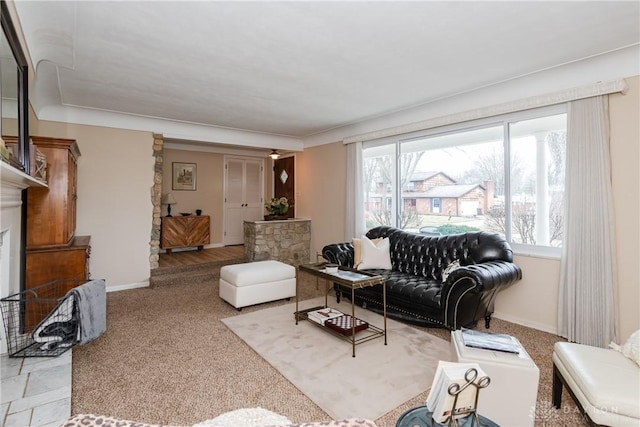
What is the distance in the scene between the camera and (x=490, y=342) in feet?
6.41

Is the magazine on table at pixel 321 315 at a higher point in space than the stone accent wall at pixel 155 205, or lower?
lower

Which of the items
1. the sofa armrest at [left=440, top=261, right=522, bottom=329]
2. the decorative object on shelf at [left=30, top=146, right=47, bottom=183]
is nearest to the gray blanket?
the decorative object on shelf at [left=30, top=146, right=47, bottom=183]

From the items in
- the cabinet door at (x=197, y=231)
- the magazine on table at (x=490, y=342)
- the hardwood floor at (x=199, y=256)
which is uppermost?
the cabinet door at (x=197, y=231)

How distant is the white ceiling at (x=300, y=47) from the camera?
2189mm

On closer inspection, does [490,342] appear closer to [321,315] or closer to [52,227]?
[321,315]

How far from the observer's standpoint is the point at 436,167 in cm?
449

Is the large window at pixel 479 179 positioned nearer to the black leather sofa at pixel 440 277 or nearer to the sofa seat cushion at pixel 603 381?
the black leather sofa at pixel 440 277

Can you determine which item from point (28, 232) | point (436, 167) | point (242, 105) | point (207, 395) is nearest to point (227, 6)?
point (242, 105)

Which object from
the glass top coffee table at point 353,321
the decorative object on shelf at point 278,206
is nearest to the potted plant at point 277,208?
the decorative object on shelf at point 278,206

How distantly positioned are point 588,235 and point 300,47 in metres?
3.04

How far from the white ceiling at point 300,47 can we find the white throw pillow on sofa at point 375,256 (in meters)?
1.84

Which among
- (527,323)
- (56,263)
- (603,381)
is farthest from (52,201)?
(527,323)

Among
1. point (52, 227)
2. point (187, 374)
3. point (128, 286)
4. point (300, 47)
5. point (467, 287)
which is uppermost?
point (300, 47)

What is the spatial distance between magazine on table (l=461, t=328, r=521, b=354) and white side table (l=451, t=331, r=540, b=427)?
1.8 inches
